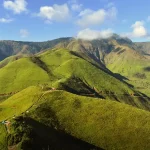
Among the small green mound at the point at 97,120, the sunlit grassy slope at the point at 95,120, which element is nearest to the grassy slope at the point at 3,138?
the sunlit grassy slope at the point at 95,120

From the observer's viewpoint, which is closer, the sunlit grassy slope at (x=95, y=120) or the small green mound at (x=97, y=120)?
the sunlit grassy slope at (x=95, y=120)

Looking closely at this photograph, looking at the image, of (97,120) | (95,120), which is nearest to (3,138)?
(95,120)

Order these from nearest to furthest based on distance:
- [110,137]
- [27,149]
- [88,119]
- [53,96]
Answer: [27,149] < [110,137] < [88,119] < [53,96]

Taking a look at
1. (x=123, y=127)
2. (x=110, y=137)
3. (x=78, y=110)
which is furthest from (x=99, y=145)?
(x=78, y=110)

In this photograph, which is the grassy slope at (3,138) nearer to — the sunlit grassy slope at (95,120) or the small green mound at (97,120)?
the sunlit grassy slope at (95,120)

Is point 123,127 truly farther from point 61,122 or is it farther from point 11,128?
point 11,128

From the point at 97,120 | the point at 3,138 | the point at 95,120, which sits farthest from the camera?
the point at 95,120

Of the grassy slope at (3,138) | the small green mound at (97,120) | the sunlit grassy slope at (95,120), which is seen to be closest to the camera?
the grassy slope at (3,138)

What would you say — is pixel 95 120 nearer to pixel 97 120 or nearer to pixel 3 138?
pixel 97 120

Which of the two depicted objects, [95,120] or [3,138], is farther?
[95,120]
